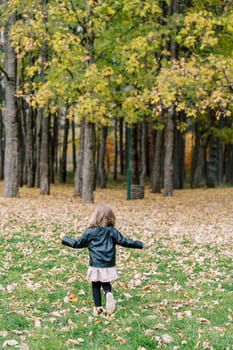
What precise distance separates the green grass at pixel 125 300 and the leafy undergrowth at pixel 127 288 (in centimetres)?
1

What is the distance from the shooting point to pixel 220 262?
9.76 m

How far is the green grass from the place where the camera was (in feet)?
18.6

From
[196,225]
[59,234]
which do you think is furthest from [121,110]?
[59,234]

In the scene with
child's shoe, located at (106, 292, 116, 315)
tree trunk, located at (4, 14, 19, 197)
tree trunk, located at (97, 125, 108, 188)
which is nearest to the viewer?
child's shoe, located at (106, 292, 116, 315)

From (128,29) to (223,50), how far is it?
413 centimetres

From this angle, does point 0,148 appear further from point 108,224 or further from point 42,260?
point 108,224

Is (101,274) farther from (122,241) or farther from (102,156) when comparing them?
(102,156)

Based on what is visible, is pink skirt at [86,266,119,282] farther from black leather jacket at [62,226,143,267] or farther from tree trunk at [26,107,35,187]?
tree trunk at [26,107,35,187]

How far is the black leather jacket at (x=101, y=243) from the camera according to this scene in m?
6.51

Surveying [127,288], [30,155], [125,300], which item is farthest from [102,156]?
[125,300]

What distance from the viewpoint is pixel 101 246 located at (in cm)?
654

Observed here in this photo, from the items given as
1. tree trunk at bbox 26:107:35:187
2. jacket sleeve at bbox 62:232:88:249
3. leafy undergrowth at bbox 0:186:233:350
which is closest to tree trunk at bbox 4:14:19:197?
leafy undergrowth at bbox 0:186:233:350

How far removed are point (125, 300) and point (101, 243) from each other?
111 centimetres

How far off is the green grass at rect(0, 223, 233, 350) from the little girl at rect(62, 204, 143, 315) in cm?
36
